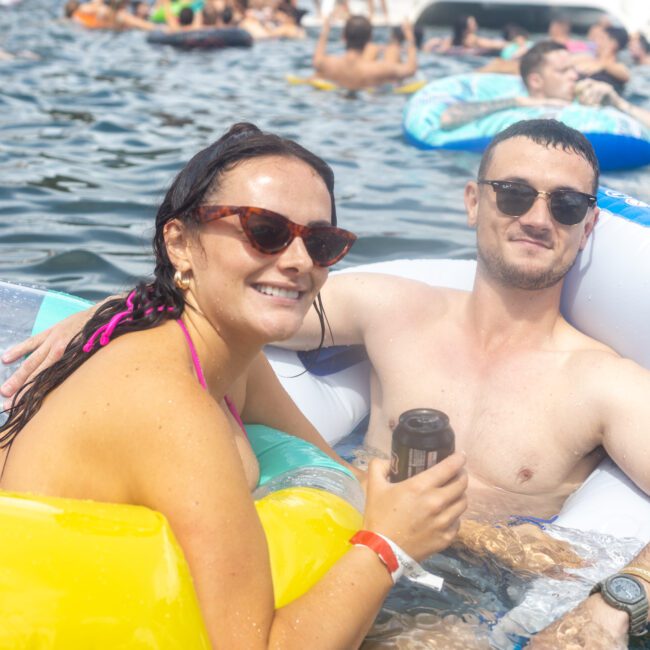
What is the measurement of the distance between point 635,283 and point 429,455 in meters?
1.33

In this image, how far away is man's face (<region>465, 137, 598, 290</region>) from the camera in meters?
2.82

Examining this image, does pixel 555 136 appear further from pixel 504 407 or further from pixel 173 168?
pixel 173 168

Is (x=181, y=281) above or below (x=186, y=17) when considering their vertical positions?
above

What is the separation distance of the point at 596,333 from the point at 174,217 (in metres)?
1.55

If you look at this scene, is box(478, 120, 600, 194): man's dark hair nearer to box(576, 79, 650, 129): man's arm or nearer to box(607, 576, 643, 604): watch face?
box(607, 576, 643, 604): watch face

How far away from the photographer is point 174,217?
1.97 m

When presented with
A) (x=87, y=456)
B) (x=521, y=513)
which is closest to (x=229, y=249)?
(x=87, y=456)

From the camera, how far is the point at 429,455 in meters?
1.88

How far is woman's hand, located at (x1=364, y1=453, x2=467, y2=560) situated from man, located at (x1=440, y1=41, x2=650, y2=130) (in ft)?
20.2

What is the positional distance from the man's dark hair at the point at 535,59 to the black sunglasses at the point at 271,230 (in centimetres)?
643

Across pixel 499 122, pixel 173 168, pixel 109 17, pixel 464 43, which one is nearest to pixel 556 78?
pixel 499 122

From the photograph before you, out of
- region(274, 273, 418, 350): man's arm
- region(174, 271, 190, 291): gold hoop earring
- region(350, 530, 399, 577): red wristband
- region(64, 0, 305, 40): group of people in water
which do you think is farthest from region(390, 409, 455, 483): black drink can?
region(64, 0, 305, 40): group of people in water

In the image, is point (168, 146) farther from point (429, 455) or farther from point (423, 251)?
point (429, 455)

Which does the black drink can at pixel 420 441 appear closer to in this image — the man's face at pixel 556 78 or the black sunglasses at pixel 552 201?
the black sunglasses at pixel 552 201
